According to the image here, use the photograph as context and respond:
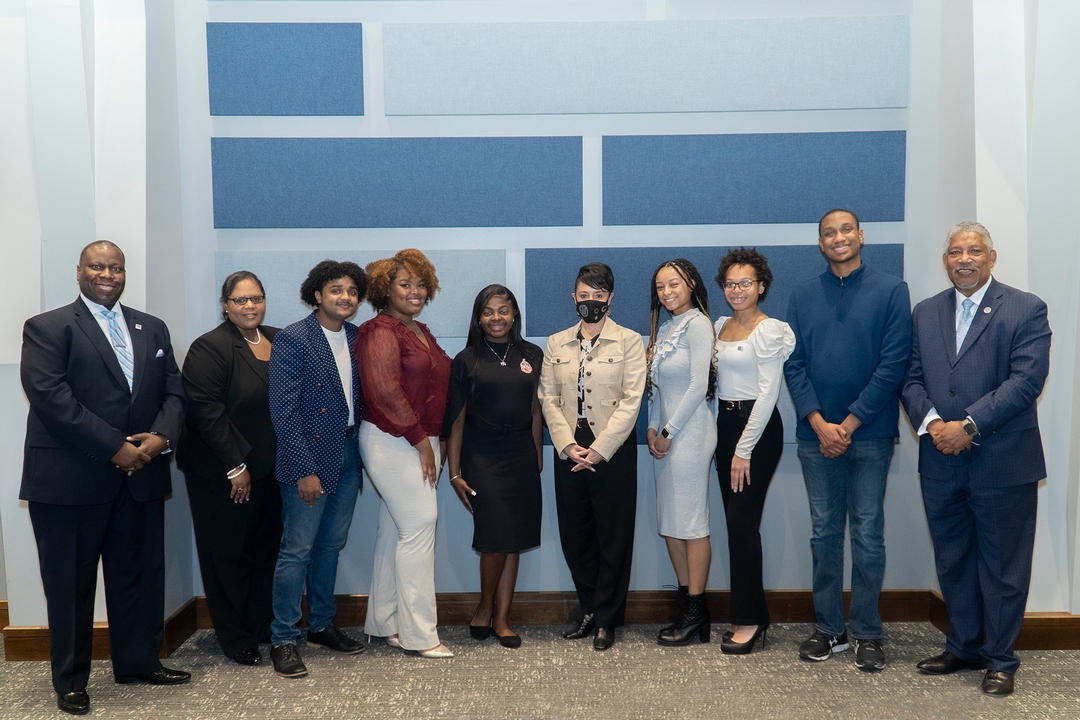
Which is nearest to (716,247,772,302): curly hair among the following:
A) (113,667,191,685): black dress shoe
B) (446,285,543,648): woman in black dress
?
(446,285,543,648): woman in black dress

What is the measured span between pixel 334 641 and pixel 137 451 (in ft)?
4.33

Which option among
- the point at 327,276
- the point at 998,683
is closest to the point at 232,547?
the point at 327,276

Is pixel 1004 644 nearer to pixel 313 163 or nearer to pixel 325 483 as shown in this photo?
pixel 325 483

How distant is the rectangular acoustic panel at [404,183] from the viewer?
4059 millimetres

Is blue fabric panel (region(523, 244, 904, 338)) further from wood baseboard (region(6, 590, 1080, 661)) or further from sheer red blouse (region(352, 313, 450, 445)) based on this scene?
wood baseboard (region(6, 590, 1080, 661))

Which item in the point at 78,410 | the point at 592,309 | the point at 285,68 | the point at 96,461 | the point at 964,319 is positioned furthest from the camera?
the point at 285,68

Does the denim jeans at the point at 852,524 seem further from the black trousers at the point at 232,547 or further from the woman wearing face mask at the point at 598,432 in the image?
the black trousers at the point at 232,547

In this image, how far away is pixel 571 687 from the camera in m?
3.31

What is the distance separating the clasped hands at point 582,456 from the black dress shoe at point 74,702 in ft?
7.37

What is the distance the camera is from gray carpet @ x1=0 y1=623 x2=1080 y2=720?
3109 mm

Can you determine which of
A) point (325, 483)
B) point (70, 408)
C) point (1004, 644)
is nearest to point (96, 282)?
point (70, 408)

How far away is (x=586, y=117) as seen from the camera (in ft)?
13.4

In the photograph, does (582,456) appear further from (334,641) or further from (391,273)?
(334,641)

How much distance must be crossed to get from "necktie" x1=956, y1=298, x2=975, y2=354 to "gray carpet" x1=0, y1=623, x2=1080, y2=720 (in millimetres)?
1468
